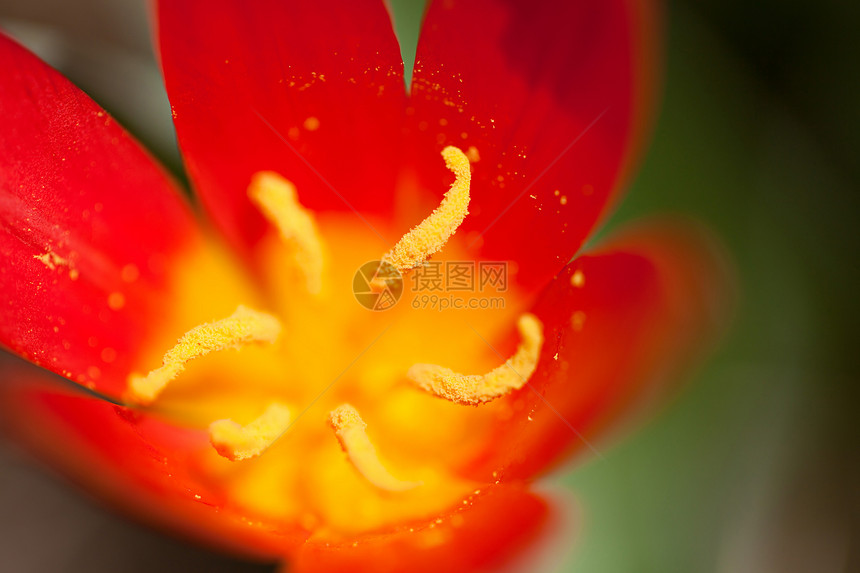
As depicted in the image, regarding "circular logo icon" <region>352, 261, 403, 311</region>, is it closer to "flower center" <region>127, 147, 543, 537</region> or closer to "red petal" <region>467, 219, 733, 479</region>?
"flower center" <region>127, 147, 543, 537</region>

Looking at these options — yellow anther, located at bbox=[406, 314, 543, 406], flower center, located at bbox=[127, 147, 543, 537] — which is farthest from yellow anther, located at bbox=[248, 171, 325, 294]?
yellow anther, located at bbox=[406, 314, 543, 406]

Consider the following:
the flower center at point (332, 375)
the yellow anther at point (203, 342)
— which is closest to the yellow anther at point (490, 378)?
the flower center at point (332, 375)

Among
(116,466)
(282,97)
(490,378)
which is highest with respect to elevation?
(282,97)

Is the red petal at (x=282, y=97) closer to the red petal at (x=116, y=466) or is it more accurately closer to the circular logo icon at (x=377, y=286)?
the circular logo icon at (x=377, y=286)

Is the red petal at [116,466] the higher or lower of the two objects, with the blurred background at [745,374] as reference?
lower

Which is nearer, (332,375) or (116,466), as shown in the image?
(116,466)

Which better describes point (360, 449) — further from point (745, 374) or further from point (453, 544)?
point (745, 374)

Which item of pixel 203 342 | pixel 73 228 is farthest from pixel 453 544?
pixel 73 228

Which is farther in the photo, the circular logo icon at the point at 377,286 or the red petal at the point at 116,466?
the circular logo icon at the point at 377,286
